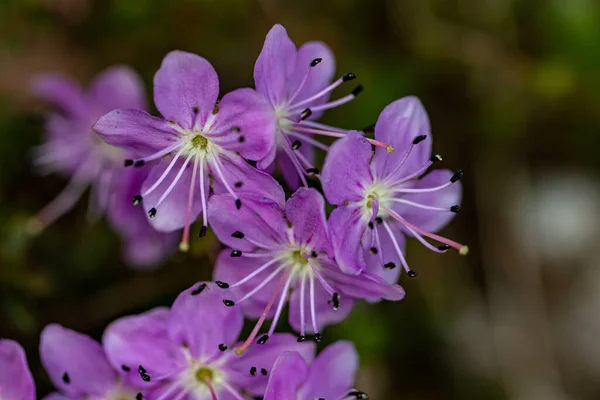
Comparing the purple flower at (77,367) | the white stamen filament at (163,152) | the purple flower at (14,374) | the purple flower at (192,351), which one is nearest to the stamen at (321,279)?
the purple flower at (192,351)

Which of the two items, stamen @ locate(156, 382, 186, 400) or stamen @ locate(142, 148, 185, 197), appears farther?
stamen @ locate(156, 382, 186, 400)

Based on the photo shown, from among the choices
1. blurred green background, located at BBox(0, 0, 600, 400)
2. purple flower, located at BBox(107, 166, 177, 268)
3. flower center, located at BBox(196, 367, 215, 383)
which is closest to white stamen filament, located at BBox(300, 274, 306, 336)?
flower center, located at BBox(196, 367, 215, 383)

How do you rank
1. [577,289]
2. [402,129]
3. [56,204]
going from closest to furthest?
1. [402,129]
2. [56,204]
3. [577,289]

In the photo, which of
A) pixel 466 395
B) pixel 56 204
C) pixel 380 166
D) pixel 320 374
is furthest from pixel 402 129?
pixel 466 395

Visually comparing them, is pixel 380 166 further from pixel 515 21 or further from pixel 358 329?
pixel 515 21

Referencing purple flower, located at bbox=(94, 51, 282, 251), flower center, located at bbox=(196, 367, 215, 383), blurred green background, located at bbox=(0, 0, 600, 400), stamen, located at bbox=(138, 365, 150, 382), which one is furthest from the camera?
blurred green background, located at bbox=(0, 0, 600, 400)

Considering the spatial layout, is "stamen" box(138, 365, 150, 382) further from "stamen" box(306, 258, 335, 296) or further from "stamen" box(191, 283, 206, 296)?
"stamen" box(306, 258, 335, 296)

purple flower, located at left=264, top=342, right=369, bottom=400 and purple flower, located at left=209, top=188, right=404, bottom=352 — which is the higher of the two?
purple flower, located at left=209, top=188, right=404, bottom=352
